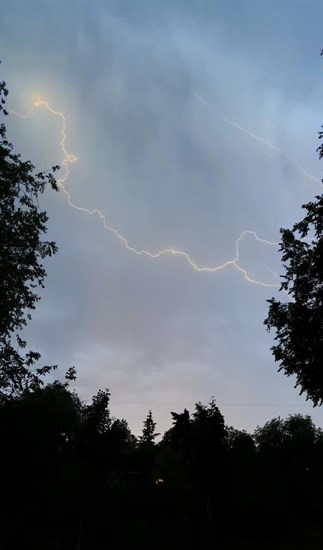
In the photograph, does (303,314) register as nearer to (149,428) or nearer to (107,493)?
(107,493)

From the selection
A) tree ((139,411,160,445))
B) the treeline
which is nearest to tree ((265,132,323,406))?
the treeline

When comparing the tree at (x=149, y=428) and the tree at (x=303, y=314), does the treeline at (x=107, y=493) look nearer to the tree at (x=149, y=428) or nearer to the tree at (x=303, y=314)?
the tree at (x=303, y=314)

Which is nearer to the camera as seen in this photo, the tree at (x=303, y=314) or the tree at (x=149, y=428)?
the tree at (x=303, y=314)

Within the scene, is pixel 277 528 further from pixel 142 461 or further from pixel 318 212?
pixel 318 212

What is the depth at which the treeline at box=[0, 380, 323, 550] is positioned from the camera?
53.4 feet

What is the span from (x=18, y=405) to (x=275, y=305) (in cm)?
1153

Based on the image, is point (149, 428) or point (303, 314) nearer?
point (303, 314)

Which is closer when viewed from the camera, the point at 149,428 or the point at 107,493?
the point at 107,493

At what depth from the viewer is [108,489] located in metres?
24.8

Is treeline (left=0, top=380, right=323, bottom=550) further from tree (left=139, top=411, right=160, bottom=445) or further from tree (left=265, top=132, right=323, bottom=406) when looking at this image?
tree (left=139, top=411, right=160, bottom=445)

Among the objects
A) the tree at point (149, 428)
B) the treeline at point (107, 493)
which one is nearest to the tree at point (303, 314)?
the treeline at point (107, 493)

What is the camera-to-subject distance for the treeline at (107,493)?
16.3 meters

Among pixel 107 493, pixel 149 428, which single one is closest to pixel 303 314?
pixel 107 493

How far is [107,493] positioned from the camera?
24.5 metres
